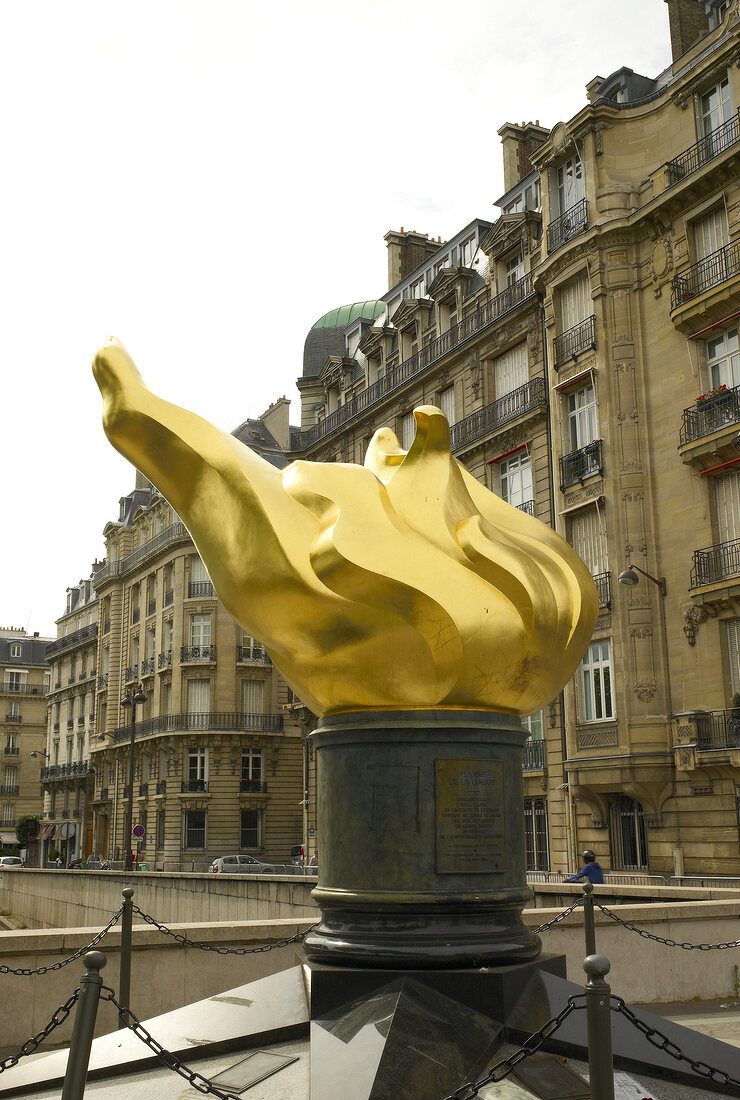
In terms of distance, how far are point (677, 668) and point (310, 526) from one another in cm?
1829

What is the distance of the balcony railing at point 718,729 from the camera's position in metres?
20.5

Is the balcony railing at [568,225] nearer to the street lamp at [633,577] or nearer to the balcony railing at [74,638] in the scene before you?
the street lamp at [633,577]

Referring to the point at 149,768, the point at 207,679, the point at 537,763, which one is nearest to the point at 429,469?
the point at 537,763

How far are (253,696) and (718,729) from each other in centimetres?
3180

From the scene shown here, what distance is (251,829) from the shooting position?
48.1 metres

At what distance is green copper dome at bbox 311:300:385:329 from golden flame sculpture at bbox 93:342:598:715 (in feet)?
138

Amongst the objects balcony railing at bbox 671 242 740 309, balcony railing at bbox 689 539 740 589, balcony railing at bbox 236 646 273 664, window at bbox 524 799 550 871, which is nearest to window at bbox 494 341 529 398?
balcony railing at bbox 671 242 740 309

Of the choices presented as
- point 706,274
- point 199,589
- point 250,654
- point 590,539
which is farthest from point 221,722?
point 706,274

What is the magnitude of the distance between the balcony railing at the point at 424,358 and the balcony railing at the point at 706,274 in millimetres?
6021

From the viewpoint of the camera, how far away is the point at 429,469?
571 centimetres

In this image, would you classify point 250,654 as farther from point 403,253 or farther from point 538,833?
point 538,833

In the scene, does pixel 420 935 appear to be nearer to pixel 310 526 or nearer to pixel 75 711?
pixel 310 526

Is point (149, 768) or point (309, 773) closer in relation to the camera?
point (309, 773)

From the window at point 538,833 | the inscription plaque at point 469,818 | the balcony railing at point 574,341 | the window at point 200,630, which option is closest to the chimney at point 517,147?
the balcony railing at point 574,341
